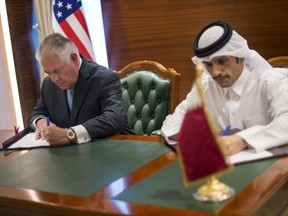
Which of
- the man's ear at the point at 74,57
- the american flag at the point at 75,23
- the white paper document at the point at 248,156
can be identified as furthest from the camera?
the american flag at the point at 75,23

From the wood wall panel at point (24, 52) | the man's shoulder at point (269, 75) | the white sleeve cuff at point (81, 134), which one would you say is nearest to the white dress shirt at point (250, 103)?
the man's shoulder at point (269, 75)

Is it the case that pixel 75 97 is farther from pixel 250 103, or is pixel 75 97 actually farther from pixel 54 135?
pixel 250 103

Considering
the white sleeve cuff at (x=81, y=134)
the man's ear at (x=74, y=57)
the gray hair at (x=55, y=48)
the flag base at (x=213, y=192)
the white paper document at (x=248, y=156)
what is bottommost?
the white sleeve cuff at (x=81, y=134)

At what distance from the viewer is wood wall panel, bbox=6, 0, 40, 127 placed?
488 centimetres

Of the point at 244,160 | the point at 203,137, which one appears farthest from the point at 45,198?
the point at 244,160

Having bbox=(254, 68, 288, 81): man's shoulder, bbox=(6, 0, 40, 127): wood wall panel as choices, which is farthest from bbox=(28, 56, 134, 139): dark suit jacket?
bbox=(6, 0, 40, 127): wood wall panel

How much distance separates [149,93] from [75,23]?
4.48 feet

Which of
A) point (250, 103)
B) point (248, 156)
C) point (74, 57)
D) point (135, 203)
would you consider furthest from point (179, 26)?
point (135, 203)

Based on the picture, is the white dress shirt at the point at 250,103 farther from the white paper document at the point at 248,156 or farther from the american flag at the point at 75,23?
the american flag at the point at 75,23

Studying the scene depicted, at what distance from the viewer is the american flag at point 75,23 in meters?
4.02

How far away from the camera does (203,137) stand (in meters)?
1.30

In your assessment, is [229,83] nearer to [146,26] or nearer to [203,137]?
[203,137]

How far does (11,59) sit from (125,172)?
3.68m

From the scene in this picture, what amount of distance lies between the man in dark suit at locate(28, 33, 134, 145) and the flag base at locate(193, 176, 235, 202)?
1054 millimetres
